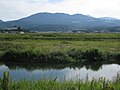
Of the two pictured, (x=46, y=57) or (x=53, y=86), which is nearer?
(x=53, y=86)

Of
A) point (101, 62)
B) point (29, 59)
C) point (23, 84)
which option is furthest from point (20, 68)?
point (23, 84)

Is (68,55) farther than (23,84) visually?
Yes

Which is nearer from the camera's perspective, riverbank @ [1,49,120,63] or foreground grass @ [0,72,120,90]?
foreground grass @ [0,72,120,90]

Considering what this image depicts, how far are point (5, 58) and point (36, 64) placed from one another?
405 centimetres

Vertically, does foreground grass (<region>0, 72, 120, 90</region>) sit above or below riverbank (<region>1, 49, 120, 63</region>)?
above

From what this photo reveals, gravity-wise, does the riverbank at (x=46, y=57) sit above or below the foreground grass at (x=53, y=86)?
below

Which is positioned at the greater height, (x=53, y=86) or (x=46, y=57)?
(x=53, y=86)

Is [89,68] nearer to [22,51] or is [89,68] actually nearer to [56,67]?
[56,67]

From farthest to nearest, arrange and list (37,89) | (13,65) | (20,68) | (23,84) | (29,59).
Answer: (29,59) → (13,65) → (20,68) → (23,84) → (37,89)

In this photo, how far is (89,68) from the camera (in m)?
26.7

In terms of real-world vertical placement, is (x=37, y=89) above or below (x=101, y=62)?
above

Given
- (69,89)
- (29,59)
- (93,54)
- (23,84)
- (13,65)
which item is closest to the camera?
(69,89)

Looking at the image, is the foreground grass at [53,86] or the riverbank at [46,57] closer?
the foreground grass at [53,86]

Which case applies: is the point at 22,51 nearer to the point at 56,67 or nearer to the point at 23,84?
the point at 56,67
